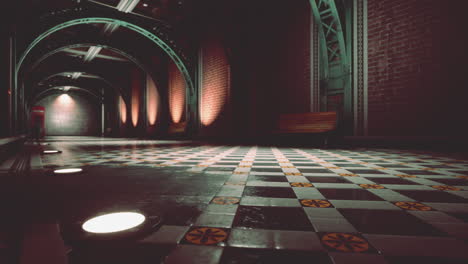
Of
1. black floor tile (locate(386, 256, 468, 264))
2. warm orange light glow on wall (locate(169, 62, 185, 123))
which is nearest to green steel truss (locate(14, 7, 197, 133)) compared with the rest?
warm orange light glow on wall (locate(169, 62, 185, 123))

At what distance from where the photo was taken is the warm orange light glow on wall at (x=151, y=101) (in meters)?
15.9


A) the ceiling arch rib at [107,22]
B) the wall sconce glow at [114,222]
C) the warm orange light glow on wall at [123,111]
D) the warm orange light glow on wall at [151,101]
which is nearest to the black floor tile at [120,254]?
the wall sconce glow at [114,222]

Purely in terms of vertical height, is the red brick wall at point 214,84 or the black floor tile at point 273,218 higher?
the red brick wall at point 214,84

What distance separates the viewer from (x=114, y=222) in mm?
1313

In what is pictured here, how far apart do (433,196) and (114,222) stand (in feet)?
7.23

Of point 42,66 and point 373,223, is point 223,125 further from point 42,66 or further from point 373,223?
point 42,66

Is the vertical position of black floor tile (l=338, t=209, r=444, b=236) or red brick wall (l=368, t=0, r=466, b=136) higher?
red brick wall (l=368, t=0, r=466, b=136)

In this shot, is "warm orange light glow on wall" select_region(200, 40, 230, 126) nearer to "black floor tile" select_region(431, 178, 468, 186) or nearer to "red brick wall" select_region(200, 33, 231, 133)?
"red brick wall" select_region(200, 33, 231, 133)

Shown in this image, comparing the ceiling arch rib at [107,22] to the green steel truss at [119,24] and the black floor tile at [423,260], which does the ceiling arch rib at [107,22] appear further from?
the black floor tile at [423,260]

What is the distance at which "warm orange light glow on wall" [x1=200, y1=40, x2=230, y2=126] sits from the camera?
412 inches

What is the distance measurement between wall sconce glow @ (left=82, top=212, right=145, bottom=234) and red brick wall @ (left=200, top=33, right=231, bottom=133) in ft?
29.3

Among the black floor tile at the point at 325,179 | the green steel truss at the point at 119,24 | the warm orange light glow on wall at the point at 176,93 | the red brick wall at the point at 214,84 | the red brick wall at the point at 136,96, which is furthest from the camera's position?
the red brick wall at the point at 136,96

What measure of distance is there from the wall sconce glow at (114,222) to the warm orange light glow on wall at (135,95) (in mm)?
18071

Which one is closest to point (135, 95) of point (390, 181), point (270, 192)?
point (270, 192)
